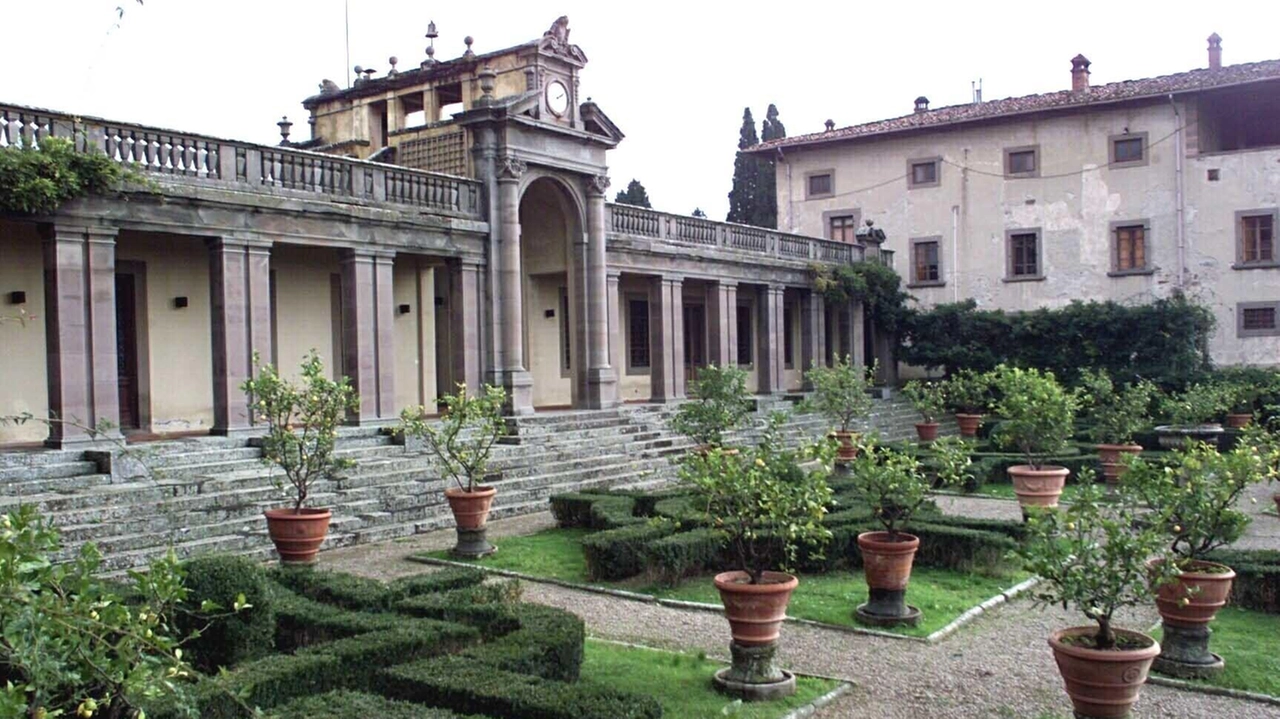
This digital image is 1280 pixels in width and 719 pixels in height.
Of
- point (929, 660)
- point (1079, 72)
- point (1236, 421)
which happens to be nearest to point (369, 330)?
point (929, 660)

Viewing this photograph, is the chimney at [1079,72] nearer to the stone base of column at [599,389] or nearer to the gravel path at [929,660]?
the stone base of column at [599,389]

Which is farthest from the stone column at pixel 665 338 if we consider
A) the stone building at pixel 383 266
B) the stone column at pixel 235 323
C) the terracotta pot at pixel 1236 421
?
the terracotta pot at pixel 1236 421

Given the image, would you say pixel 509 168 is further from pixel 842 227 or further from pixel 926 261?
pixel 926 261

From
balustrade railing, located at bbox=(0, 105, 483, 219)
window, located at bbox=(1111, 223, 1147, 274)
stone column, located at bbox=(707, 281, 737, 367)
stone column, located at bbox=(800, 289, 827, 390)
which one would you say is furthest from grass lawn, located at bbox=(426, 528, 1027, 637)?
window, located at bbox=(1111, 223, 1147, 274)

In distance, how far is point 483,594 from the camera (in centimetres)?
902

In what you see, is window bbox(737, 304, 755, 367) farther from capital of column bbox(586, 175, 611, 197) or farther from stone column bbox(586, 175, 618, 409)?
capital of column bbox(586, 175, 611, 197)

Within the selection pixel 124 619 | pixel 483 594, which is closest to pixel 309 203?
pixel 483 594

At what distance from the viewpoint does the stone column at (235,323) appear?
51.2 ft

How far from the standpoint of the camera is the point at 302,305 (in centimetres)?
1995

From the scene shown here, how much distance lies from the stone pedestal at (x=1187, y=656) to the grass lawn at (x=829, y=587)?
73.3 inches

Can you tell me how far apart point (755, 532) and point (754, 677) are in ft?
3.95

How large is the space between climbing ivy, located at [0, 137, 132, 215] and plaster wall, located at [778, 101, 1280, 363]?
2683 cm

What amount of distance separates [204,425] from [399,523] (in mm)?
5932

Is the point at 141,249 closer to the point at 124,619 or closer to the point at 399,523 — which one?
the point at 399,523
